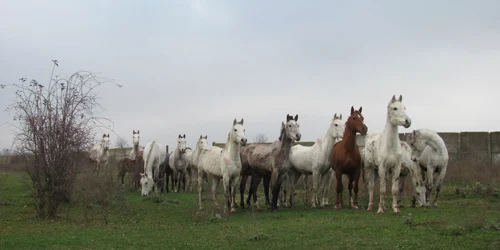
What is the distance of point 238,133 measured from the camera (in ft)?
49.0

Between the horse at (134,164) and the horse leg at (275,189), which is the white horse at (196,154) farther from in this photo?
the horse leg at (275,189)

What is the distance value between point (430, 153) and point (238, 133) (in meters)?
5.25

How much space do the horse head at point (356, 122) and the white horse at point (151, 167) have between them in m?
10.3

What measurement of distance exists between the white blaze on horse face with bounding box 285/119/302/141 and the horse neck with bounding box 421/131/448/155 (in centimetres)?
345

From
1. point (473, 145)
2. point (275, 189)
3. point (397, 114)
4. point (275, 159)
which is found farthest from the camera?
point (473, 145)

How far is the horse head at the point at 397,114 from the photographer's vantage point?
13016 millimetres

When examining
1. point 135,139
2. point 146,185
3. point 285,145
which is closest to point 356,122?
point 285,145

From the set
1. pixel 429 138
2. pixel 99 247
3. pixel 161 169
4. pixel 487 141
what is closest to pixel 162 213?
pixel 99 247

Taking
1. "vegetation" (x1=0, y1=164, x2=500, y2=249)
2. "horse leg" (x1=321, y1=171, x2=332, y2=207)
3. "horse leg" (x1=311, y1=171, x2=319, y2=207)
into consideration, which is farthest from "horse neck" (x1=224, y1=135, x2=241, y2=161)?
"horse leg" (x1=321, y1=171, x2=332, y2=207)

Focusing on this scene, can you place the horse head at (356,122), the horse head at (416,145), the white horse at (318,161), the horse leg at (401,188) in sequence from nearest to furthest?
1. the horse head at (356,122)
2. the horse head at (416,145)
3. the horse leg at (401,188)
4. the white horse at (318,161)

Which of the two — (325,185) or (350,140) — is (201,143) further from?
(350,140)

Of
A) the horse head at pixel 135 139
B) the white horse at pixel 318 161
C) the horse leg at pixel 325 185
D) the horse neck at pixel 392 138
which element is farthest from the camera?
the horse head at pixel 135 139

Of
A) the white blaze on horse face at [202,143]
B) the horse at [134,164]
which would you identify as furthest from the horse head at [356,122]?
the horse at [134,164]

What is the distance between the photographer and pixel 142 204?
18953 mm
